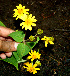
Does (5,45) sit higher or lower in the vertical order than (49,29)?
lower

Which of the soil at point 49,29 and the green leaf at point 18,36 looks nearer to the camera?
the green leaf at point 18,36

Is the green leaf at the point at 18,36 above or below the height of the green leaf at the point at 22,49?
above

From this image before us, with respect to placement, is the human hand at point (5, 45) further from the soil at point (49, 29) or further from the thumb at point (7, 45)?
the soil at point (49, 29)

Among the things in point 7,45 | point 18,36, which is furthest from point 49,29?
point 7,45

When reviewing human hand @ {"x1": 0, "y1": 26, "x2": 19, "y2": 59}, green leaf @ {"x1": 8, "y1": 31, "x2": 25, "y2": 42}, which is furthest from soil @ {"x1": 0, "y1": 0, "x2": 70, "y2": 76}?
green leaf @ {"x1": 8, "y1": 31, "x2": 25, "y2": 42}

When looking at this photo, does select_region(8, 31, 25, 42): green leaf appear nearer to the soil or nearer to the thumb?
the thumb

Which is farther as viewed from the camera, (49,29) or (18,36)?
(49,29)

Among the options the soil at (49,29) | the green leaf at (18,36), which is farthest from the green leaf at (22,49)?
the soil at (49,29)

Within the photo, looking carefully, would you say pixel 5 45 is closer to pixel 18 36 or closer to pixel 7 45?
pixel 7 45

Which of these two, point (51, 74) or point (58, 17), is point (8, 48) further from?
point (58, 17)
